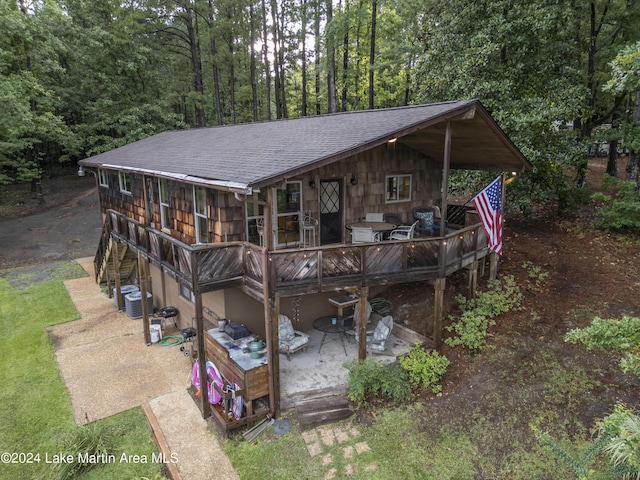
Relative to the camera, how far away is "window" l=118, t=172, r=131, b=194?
1509cm

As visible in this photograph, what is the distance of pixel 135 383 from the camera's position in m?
9.82

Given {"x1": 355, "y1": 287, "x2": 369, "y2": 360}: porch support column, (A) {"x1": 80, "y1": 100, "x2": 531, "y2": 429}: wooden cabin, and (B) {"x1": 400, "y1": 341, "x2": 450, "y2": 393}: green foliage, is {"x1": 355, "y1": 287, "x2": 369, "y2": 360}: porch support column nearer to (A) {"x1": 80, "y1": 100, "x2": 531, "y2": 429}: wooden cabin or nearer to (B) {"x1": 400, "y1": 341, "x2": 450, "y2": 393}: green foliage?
(A) {"x1": 80, "y1": 100, "x2": 531, "y2": 429}: wooden cabin

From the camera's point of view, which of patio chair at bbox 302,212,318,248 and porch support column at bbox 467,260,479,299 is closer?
patio chair at bbox 302,212,318,248

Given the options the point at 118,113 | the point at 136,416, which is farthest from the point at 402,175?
the point at 118,113

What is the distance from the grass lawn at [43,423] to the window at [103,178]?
6.55 meters

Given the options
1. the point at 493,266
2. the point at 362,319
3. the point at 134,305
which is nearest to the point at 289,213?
the point at 362,319

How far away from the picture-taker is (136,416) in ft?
28.2

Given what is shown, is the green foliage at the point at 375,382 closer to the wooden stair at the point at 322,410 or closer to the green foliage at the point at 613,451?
the wooden stair at the point at 322,410

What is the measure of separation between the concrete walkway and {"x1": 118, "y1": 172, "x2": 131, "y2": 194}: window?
448 cm

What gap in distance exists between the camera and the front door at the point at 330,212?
1087cm

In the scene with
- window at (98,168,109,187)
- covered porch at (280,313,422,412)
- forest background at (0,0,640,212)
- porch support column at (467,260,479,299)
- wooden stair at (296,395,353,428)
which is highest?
forest background at (0,0,640,212)

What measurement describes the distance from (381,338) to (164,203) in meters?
7.60

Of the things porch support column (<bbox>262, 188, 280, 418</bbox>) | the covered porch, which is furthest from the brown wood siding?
the covered porch

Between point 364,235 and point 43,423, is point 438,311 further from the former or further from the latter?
point 43,423
